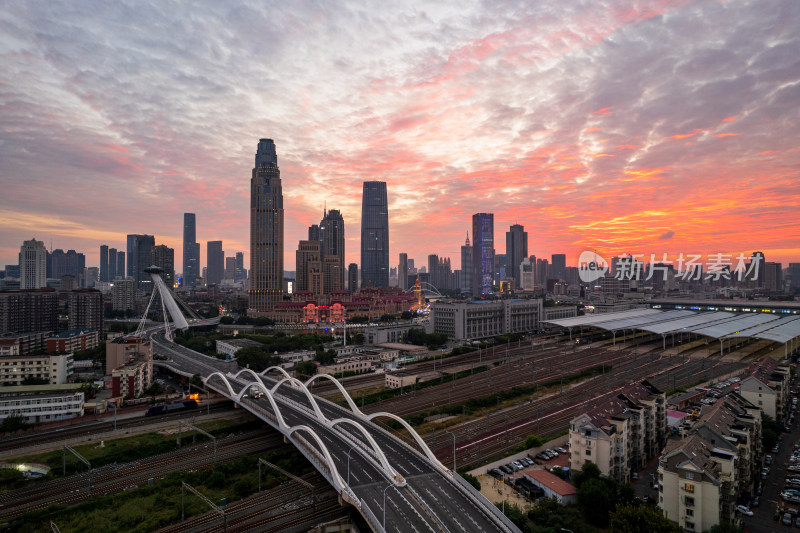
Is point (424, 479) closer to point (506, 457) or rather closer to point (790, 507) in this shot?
point (506, 457)

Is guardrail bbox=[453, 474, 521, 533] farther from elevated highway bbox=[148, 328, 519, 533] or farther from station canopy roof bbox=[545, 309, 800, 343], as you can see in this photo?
station canopy roof bbox=[545, 309, 800, 343]

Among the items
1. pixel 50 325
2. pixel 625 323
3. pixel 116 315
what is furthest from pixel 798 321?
pixel 116 315

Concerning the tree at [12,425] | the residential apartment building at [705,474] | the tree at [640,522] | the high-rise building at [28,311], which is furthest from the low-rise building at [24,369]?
the residential apartment building at [705,474]

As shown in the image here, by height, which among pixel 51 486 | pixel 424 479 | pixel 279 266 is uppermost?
pixel 279 266

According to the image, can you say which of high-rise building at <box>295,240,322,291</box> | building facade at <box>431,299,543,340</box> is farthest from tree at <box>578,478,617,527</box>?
high-rise building at <box>295,240,322,291</box>

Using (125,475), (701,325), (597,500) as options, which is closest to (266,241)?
(125,475)

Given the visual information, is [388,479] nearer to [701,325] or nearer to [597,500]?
[597,500]
